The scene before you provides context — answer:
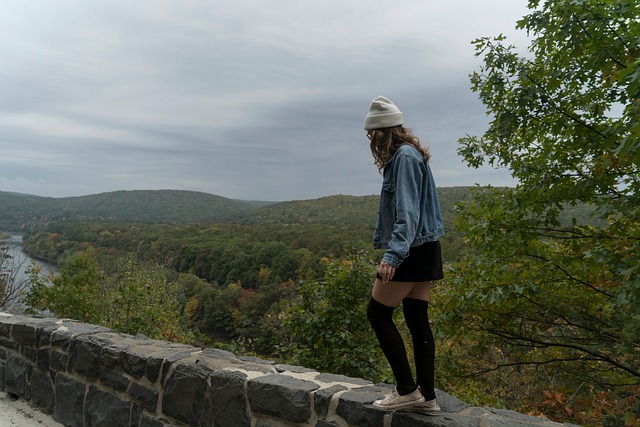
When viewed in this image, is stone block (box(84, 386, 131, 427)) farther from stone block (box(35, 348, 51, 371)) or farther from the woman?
the woman

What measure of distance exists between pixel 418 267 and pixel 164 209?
14296cm

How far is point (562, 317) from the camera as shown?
198 inches

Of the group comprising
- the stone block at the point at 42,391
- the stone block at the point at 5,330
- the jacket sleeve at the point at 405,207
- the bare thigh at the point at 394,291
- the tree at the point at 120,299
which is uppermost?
the jacket sleeve at the point at 405,207

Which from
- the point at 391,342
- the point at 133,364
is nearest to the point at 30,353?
the point at 133,364

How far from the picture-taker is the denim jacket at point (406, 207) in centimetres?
170

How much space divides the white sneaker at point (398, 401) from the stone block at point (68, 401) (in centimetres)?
227

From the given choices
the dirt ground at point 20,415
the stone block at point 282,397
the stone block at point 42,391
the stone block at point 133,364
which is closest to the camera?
the stone block at point 282,397

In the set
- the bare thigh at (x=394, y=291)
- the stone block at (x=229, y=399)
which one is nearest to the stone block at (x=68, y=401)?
the stone block at (x=229, y=399)

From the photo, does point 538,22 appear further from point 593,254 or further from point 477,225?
point 593,254

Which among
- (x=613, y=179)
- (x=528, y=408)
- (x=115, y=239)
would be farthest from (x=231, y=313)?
(x=613, y=179)

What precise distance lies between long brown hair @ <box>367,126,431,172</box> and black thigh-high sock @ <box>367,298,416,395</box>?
64cm

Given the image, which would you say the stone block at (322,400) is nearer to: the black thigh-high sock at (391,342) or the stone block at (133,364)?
the black thigh-high sock at (391,342)

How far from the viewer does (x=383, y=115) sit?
6.27ft

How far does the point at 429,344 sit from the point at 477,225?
3.21m
